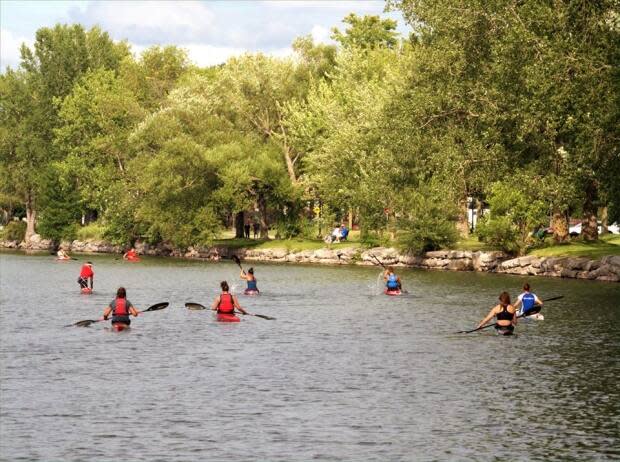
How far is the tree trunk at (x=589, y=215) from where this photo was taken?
7406 centimetres

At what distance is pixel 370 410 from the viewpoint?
2675 cm

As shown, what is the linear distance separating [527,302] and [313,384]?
1735 cm

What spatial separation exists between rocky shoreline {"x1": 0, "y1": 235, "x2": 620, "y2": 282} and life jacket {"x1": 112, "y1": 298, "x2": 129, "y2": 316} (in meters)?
34.9

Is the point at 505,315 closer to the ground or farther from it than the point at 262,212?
closer to the ground

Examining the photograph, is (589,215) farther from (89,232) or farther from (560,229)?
(89,232)

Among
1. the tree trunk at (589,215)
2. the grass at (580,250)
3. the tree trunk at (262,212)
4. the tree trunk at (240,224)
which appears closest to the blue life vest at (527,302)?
the grass at (580,250)

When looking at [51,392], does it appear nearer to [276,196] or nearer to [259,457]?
[259,457]

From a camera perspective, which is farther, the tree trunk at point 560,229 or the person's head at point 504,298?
the tree trunk at point 560,229

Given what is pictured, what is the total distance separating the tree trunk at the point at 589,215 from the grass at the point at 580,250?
0.83 m

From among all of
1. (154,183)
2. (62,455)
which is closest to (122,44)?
(154,183)

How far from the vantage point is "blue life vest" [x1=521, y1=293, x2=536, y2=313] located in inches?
1779

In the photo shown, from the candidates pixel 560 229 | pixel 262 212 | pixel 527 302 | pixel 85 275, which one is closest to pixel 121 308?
pixel 527 302

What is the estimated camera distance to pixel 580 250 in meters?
74.1

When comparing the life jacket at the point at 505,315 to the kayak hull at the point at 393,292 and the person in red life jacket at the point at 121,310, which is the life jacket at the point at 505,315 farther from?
the kayak hull at the point at 393,292
